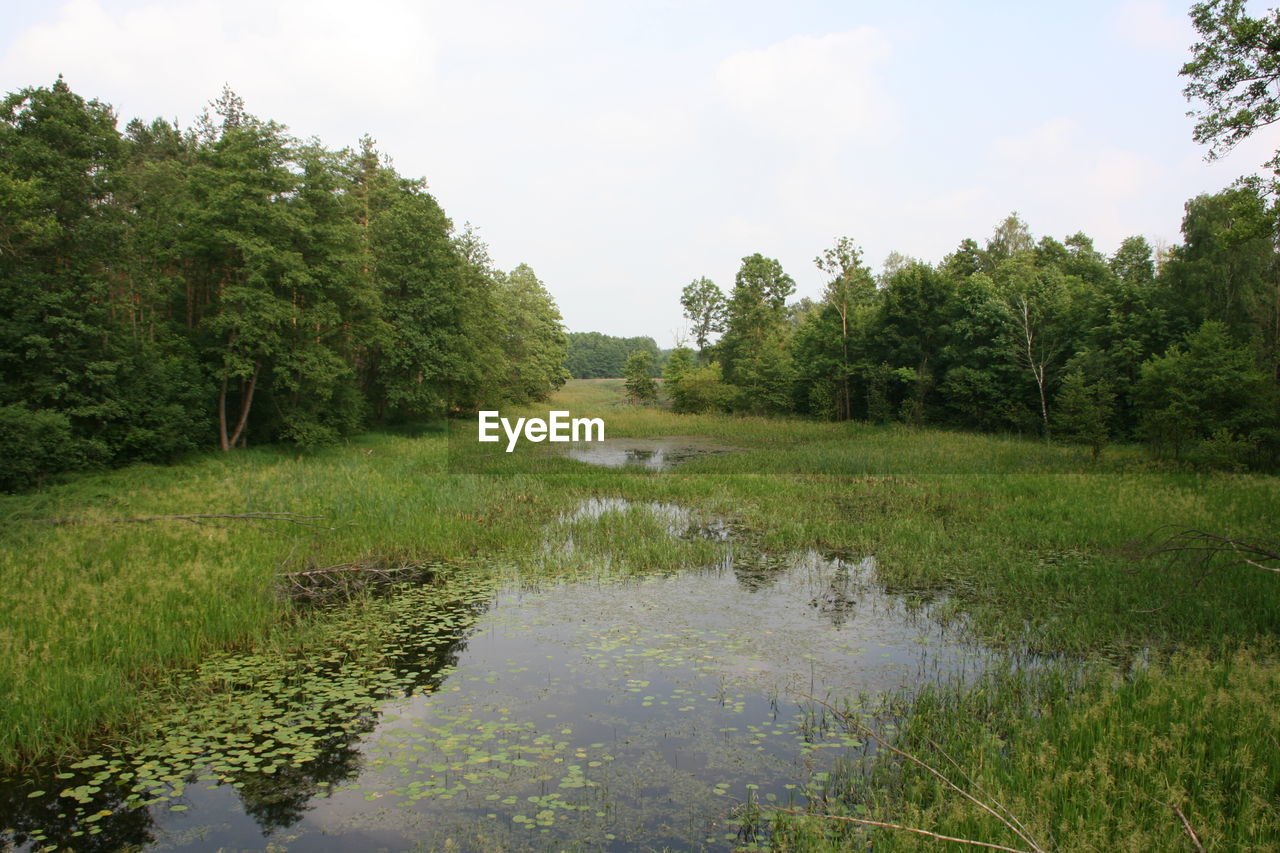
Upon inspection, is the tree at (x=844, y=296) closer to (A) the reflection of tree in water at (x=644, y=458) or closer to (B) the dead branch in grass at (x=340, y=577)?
(A) the reflection of tree in water at (x=644, y=458)

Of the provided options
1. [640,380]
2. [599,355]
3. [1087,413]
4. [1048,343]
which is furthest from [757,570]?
[599,355]

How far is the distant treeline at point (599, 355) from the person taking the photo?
5221 inches

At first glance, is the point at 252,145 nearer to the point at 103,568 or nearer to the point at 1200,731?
the point at 103,568

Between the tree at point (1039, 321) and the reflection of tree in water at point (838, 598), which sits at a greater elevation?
the tree at point (1039, 321)

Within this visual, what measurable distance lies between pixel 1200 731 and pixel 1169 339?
Answer: 86.8 ft

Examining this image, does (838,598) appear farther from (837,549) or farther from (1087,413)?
(1087,413)

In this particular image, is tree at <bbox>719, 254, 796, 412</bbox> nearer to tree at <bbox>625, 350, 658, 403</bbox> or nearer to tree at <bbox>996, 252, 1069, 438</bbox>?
tree at <bbox>625, 350, 658, 403</bbox>

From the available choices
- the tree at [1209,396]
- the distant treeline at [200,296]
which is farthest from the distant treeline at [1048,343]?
the distant treeline at [200,296]

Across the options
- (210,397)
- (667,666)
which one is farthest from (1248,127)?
(210,397)

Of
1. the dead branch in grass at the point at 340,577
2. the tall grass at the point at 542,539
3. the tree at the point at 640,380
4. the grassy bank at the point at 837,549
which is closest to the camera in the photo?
the grassy bank at the point at 837,549

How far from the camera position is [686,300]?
6512 cm

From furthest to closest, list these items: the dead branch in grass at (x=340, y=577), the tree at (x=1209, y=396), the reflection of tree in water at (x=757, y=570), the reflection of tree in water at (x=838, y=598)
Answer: the tree at (x=1209, y=396)
the reflection of tree in water at (x=757, y=570)
the dead branch in grass at (x=340, y=577)
the reflection of tree in water at (x=838, y=598)

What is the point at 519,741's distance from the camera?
612cm

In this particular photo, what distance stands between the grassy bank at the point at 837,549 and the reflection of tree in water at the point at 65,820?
0.49 metres
